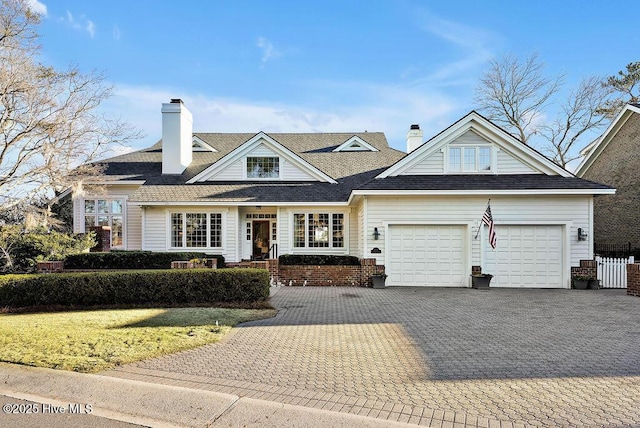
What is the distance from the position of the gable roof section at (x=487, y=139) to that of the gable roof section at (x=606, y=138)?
27.0 feet

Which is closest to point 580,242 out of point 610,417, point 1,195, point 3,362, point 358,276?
point 358,276

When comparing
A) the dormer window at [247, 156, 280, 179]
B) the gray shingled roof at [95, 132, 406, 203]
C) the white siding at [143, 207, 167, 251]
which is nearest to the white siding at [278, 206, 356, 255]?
the gray shingled roof at [95, 132, 406, 203]

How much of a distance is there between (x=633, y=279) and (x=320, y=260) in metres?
10.2

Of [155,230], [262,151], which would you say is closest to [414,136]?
[262,151]

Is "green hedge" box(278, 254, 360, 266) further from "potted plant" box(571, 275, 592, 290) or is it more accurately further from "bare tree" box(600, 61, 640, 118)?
"bare tree" box(600, 61, 640, 118)

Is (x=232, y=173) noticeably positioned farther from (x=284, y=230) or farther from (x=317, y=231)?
(x=317, y=231)

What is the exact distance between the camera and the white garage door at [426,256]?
14.7 meters

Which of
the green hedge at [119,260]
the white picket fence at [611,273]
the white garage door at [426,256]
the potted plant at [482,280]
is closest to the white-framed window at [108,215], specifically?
the green hedge at [119,260]

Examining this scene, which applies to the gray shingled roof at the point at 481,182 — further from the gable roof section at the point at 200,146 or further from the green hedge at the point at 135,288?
the gable roof section at the point at 200,146

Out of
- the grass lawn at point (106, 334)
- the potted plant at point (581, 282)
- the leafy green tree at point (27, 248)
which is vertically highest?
the leafy green tree at point (27, 248)

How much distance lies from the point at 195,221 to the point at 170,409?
45.9 ft

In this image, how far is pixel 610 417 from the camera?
4023mm

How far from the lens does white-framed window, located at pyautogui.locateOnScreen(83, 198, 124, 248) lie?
731 inches

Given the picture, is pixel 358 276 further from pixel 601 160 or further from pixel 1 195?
pixel 601 160
